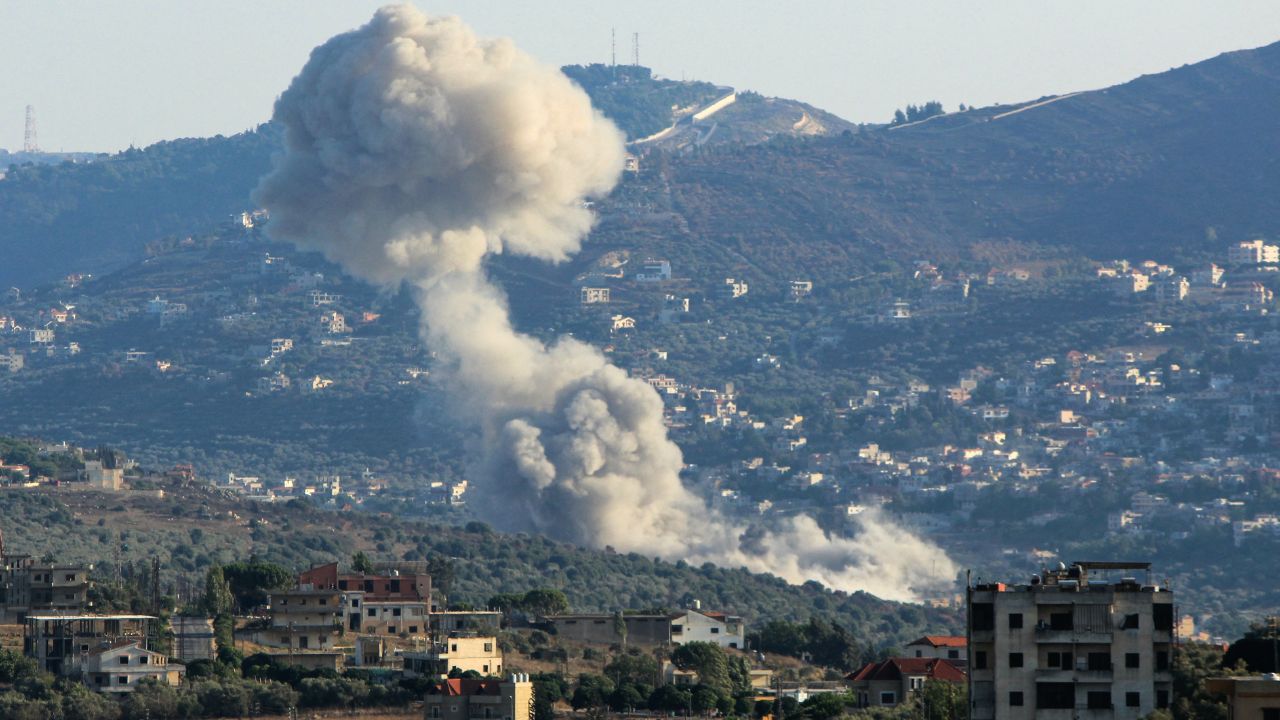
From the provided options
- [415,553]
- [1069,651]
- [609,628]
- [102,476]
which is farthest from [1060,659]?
[102,476]

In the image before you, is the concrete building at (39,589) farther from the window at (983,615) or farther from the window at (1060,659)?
the window at (1060,659)

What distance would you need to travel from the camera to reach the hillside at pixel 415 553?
4614 inches

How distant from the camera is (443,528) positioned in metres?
140

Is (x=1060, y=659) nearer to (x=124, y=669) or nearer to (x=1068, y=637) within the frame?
(x=1068, y=637)

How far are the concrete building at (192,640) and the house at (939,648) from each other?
57.6 feet

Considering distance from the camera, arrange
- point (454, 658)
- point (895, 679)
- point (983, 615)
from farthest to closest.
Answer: point (454, 658)
point (895, 679)
point (983, 615)

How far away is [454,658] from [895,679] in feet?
38.9

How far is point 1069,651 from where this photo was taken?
43188 mm

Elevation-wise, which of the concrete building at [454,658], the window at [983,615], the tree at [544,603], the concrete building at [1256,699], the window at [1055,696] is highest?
the tree at [544,603]

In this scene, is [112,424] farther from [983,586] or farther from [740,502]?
[983,586]

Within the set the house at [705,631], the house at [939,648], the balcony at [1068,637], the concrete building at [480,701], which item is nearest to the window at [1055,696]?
the balcony at [1068,637]

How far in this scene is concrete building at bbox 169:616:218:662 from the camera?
7919 cm

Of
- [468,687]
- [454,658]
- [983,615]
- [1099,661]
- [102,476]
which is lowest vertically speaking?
A: [1099,661]

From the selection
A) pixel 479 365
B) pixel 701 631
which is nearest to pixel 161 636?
pixel 701 631
